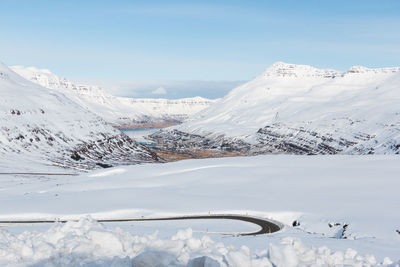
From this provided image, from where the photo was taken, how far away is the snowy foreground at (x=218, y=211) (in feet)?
50.2

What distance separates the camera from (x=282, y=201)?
5812 cm

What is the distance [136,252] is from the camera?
53.4 feet

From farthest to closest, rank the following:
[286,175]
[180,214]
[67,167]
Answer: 1. [67,167]
2. [286,175]
3. [180,214]

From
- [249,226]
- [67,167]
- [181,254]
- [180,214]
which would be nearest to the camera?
[181,254]

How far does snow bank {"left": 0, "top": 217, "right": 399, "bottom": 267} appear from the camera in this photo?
1436 cm

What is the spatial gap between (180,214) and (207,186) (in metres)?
18.1

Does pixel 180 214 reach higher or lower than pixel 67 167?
higher

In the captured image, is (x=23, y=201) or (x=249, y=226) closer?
(x=249, y=226)

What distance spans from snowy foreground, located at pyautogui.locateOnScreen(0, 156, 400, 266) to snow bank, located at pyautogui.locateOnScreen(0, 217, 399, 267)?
44 millimetres

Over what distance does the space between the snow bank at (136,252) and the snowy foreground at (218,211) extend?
44mm

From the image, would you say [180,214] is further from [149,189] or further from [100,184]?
[100,184]

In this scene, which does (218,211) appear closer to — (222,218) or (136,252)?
(222,218)

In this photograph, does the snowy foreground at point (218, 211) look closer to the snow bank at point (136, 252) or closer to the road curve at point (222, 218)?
the snow bank at point (136, 252)

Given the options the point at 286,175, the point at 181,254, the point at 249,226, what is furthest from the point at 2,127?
the point at 181,254
